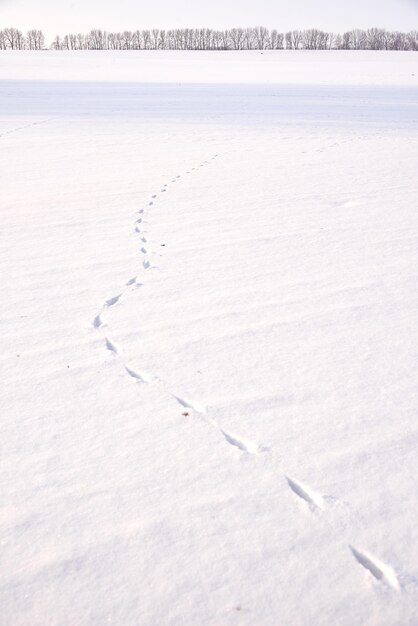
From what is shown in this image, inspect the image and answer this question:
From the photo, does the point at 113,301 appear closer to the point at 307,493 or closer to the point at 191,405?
the point at 191,405

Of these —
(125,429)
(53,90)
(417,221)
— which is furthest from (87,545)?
(53,90)

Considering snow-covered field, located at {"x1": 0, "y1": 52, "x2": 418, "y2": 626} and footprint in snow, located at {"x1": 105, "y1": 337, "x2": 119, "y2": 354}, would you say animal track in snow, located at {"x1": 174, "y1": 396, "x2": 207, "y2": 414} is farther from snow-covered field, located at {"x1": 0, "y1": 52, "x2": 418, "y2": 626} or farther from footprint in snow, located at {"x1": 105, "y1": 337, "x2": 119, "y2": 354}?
footprint in snow, located at {"x1": 105, "y1": 337, "x2": 119, "y2": 354}

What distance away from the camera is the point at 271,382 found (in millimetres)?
1970

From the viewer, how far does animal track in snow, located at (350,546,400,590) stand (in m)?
1.25

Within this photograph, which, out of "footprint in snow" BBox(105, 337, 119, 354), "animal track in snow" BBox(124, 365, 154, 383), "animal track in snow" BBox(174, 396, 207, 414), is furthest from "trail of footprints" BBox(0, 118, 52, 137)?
"animal track in snow" BBox(174, 396, 207, 414)

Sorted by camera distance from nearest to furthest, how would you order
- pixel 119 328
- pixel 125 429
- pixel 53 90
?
pixel 125 429 < pixel 119 328 < pixel 53 90

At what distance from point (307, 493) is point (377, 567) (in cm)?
27

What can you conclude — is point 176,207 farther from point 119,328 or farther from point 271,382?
point 271,382

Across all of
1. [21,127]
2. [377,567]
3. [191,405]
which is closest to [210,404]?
[191,405]

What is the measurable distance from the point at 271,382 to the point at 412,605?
89 cm

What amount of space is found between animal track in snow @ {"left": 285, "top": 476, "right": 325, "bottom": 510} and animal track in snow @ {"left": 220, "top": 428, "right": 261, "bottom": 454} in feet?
0.48

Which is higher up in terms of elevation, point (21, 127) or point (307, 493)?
point (21, 127)

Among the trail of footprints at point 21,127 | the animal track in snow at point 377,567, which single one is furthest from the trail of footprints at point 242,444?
the trail of footprints at point 21,127

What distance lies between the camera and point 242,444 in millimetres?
1680
